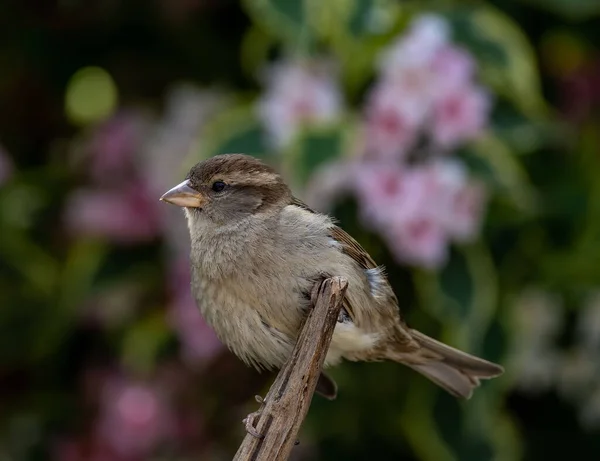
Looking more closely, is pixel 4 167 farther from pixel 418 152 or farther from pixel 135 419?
pixel 418 152

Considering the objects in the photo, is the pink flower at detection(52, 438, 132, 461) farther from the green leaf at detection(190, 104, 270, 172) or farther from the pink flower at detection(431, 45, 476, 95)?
the pink flower at detection(431, 45, 476, 95)

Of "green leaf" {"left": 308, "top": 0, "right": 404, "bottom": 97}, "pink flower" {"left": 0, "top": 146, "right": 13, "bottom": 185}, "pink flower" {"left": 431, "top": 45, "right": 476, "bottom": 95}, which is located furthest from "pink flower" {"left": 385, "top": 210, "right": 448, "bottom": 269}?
"pink flower" {"left": 0, "top": 146, "right": 13, "bottom": 185}

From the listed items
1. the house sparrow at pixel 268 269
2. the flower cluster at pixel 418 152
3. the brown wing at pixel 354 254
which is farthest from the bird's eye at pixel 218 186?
the flower cluster at pixel 418 152

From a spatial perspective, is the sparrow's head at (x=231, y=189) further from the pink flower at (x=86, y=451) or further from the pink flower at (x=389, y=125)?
the pink flower at (x=86, y=451)

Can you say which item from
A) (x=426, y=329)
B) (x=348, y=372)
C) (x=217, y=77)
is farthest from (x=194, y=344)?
(x=217, y=77)

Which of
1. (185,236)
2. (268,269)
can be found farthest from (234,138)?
(268,269)

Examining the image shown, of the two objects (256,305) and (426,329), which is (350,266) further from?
(426,329)
